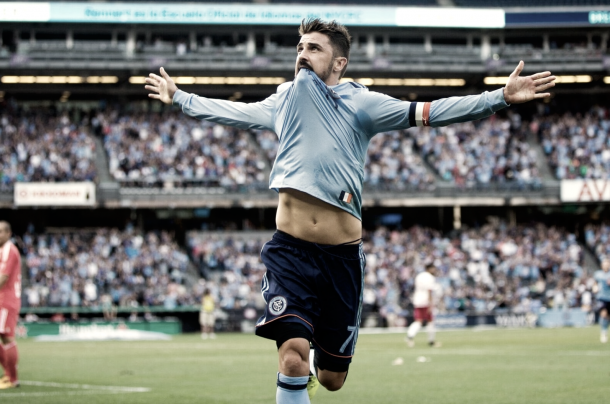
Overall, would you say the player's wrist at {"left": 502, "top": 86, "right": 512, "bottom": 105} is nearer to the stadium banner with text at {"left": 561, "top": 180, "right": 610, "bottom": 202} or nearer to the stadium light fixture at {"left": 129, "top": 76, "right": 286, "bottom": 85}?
the stadium banner with text at {"left": 561, "top": 180, "right": 610, "bottom": 202}

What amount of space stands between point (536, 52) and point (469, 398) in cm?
4134

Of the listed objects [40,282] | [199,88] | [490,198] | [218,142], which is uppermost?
[199,88]

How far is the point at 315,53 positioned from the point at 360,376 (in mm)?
8522

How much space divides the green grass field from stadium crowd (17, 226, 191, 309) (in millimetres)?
13021

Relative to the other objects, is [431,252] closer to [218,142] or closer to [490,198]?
[490,198]

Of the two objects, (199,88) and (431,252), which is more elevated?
(199,88)

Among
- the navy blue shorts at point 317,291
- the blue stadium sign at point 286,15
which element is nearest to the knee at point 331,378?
the navy blue shorts at point 317,291

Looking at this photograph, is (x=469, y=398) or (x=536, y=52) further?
(x=536, y=52)

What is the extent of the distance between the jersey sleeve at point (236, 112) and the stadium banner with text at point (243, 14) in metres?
38.8

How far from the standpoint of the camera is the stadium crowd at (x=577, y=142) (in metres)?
43.8

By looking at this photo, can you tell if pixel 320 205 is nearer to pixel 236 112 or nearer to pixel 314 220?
pixel 314 220

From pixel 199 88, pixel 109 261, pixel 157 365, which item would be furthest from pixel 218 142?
pixel 157 365

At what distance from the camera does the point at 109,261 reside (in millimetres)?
37094

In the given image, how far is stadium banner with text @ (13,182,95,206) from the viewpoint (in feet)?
131
